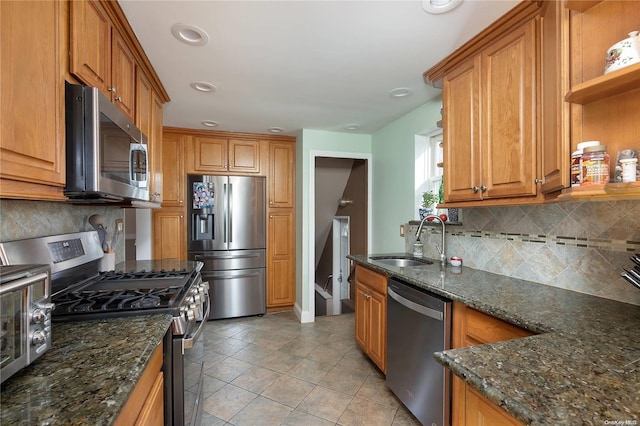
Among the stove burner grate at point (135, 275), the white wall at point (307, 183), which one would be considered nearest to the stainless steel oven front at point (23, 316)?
the stove burner grate at point (135, 275)

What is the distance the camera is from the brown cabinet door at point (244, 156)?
3.64 metres

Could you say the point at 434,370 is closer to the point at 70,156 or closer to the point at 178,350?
the point at 178,350

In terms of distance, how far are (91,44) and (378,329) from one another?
2.42m

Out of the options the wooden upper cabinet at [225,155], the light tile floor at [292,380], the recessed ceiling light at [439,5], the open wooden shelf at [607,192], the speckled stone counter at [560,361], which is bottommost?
the light tile floor at [292,380]

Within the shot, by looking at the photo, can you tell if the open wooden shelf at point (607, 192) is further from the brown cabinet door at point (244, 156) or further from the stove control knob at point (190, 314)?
the brown cabinet door at point (244, 156)

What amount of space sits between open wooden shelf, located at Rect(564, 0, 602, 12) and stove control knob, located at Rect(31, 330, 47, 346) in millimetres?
2068

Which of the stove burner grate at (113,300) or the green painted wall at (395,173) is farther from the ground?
the green painted wall at (395,173)

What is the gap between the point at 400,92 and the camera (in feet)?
7.82

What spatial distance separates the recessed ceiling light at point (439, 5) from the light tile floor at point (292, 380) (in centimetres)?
206

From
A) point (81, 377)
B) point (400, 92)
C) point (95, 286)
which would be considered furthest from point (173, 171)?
point (81, 377)

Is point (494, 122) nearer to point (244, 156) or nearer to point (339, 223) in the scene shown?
point (244, 156)

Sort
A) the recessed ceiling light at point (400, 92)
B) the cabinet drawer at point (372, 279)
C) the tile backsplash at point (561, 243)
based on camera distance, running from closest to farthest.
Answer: the tile backsplash at point (561, 243), the cabinet drawer at point (372, 279), the recessed ceiling light at point (400, 92)

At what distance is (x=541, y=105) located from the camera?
4.43ft

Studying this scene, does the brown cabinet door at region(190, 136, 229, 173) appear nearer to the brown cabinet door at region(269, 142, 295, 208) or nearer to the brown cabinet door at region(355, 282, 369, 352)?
the brown cabinet door at region(269, 142, 295, 208)
